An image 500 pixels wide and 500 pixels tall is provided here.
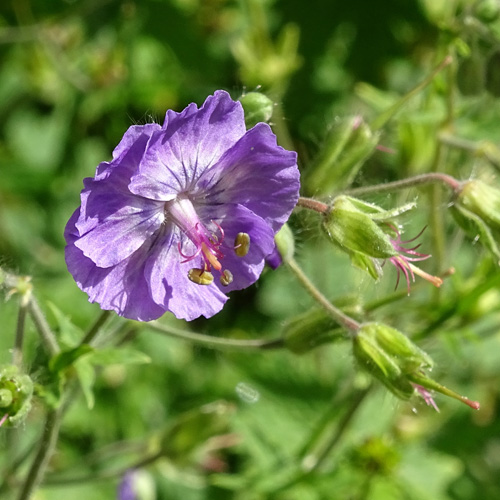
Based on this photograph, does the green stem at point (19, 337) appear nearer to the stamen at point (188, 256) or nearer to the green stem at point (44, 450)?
the green stem at point (44, 450)

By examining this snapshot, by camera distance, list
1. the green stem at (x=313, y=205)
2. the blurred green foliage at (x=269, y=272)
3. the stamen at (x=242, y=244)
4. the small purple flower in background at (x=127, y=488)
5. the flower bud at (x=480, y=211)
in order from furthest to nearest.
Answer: the small purple flower in background at (x=127, y=488) → the blurred green foliage at (x=269, y=272) → the flower bud at (x=480, y=211) → the green stem at (x=313, y=205) → the stamen at (x=242, y=244)

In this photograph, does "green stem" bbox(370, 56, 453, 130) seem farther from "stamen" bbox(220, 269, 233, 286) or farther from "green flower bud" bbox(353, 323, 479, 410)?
"stamen" bbox(220, 269, 233, 286)

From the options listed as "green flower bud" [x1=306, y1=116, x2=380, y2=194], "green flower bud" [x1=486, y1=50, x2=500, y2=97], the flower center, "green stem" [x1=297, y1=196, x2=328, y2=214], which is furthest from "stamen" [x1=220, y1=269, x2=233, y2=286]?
"green flower bud" [x1=486, y1=50, x2=500, y2=97]

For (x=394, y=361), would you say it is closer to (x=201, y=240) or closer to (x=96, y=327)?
(x=201, y=240)

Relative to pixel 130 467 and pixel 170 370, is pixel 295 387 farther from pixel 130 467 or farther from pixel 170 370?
pixel 130 467

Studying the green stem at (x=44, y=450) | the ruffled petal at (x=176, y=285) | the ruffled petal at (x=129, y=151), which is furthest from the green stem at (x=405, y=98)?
the green stem at (x=44, y=450)

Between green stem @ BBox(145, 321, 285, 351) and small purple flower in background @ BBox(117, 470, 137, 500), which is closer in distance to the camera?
green stem @ BBox(145, 321, 285, 351)
